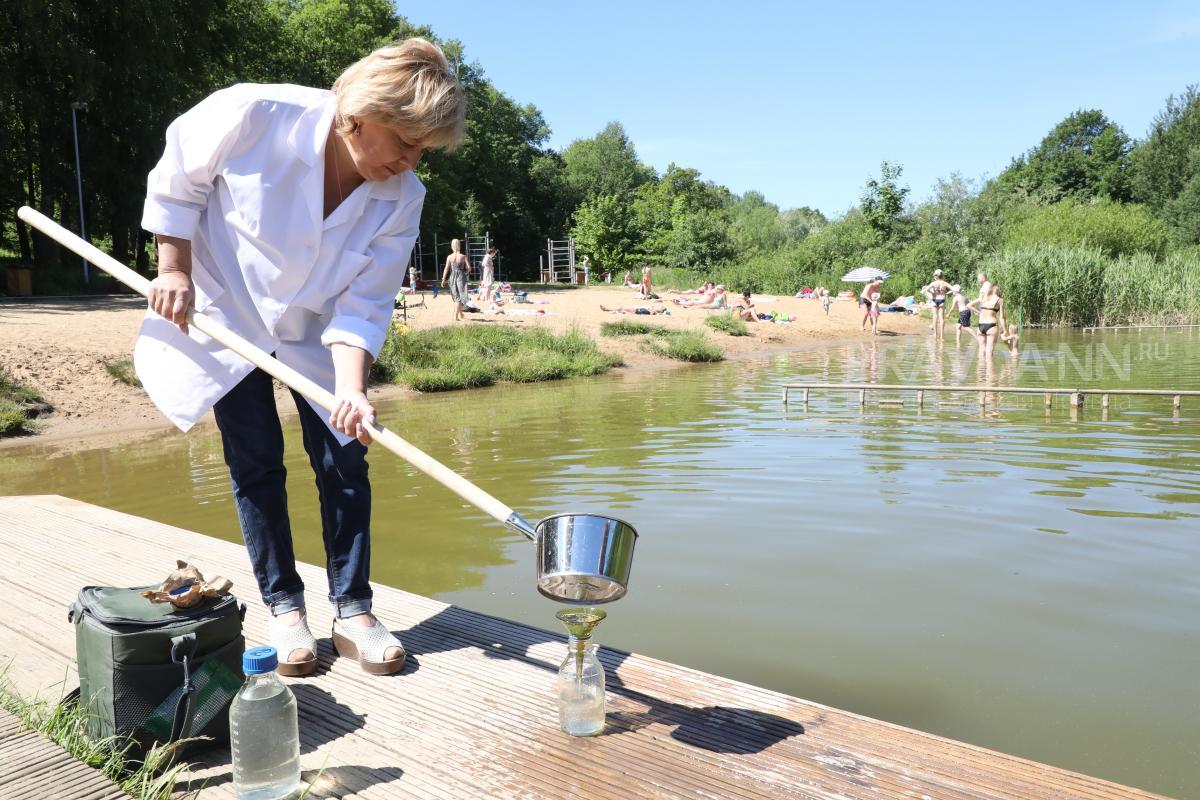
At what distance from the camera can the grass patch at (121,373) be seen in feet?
44.7

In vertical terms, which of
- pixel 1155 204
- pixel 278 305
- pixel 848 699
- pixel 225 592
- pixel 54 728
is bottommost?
pixel 848 699

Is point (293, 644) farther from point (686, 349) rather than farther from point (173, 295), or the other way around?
point (686, 349)

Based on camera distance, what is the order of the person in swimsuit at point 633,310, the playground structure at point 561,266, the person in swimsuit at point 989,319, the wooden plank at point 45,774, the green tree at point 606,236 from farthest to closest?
the green tree at point 606,236, the playground structure at point 561,266, the person in swimsuit at point 633,310, the person in swimsuit at point 989,319, the wooden plank at point 45,774

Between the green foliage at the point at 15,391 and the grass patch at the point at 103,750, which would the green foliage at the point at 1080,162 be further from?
the grass patch at the point at 103,750

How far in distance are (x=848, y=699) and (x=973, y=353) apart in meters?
19.4

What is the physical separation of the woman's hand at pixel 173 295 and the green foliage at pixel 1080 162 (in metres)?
67.8

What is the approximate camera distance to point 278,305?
9.29ft

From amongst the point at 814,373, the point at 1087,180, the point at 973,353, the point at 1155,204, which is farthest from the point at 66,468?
the point at 1087,180

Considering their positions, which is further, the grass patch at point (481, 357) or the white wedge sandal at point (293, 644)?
the grass patch at point (481, 357)

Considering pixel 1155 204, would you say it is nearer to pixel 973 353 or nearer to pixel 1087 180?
pixel 1087 180

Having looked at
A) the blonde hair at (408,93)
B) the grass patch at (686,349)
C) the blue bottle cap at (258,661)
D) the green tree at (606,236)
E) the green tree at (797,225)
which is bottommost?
the blue bottle cap at (258,661)

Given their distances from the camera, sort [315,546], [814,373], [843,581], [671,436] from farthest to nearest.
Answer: [814,373], [671,436], [315,546], [843,581]

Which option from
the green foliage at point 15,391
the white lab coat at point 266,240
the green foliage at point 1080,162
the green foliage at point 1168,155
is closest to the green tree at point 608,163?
the green foliage at point 1080,162

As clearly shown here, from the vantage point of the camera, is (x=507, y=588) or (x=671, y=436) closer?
(x=507, y=588)
